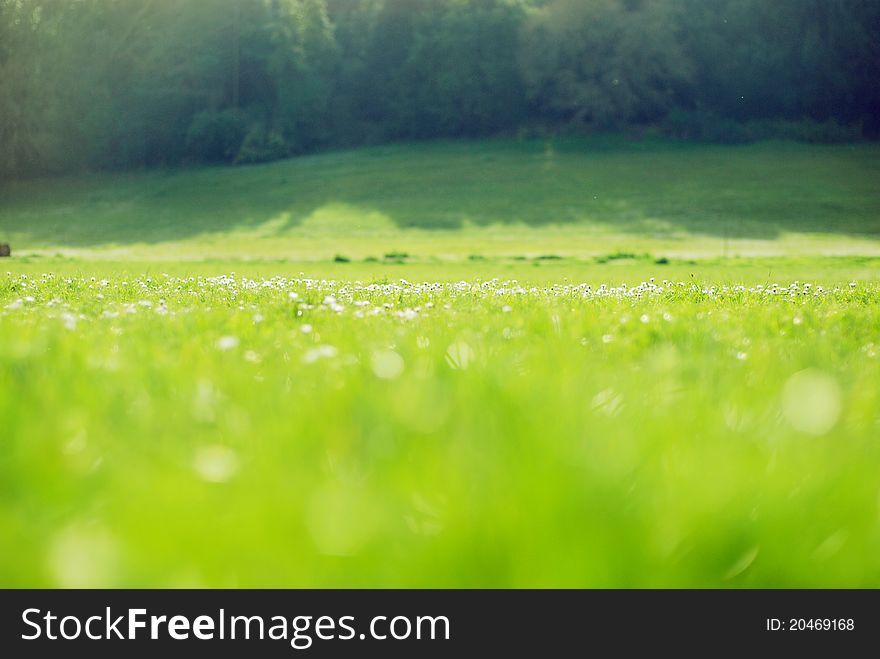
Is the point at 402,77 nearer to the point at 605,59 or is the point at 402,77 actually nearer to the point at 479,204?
the point at 605,59

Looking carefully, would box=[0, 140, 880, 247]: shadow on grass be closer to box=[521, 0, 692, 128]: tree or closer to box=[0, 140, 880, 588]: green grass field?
box=[521, 0, 692, 128]: tree

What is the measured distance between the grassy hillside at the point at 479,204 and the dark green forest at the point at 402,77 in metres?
3.05

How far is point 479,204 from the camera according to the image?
4856 cm

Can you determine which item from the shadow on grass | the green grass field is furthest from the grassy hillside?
the green grass field

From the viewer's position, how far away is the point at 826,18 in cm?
6312

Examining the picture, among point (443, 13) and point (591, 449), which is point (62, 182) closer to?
point (443, 13)

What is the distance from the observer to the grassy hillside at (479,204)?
3728 centimetres

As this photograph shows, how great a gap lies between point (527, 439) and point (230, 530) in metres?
0.68

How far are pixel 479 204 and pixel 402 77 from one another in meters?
24.1

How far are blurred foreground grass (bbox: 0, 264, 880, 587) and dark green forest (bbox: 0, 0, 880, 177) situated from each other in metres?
62.1

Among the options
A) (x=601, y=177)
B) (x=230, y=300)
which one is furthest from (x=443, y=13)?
(x=230, y=300)

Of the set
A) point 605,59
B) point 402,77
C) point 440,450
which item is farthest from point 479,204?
point 440,450

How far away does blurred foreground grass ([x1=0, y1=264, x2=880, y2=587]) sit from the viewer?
3.26 ft
